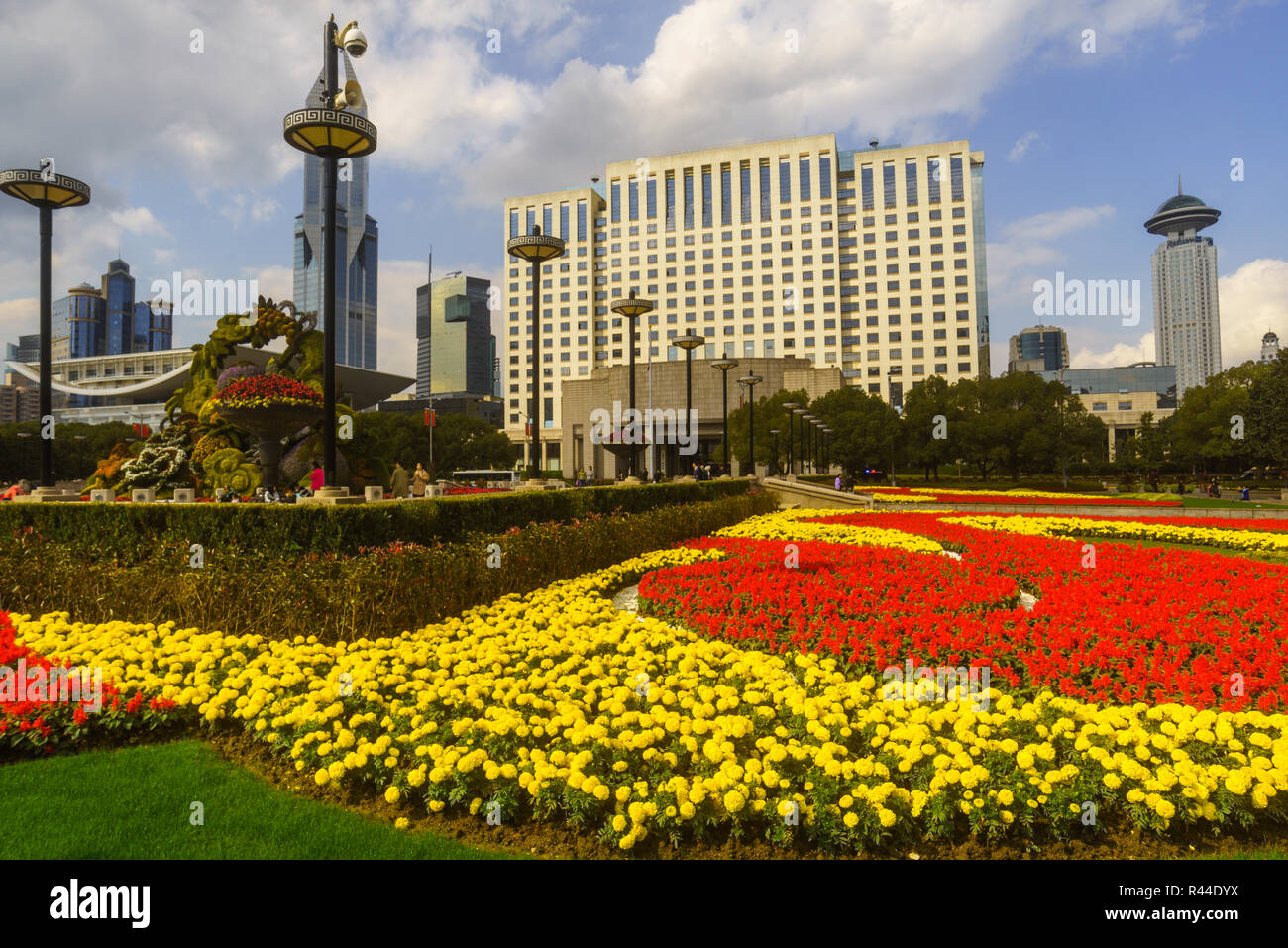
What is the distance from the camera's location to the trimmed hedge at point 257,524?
26.0ft

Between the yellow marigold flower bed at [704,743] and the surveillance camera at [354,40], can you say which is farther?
the surveillance camera at [354,40]

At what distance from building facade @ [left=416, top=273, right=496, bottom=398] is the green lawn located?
15709 centimetres

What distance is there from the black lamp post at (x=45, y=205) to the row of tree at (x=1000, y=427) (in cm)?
3722

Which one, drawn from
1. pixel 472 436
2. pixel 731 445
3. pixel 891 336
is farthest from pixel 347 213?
pixel 731 445

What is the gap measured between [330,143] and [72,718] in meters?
9.92

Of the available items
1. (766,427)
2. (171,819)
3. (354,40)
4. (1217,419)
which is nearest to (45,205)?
(354,40)

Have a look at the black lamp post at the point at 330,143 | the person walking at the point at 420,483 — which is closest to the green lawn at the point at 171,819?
the black lamp post at the point at 330,143

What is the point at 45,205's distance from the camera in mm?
17031

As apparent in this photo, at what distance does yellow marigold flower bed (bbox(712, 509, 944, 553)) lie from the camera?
43.5ft

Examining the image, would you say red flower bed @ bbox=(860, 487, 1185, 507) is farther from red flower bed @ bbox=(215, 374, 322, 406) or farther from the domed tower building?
the domed tower building

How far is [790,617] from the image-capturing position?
723cm

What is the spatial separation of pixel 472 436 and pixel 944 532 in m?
63.8

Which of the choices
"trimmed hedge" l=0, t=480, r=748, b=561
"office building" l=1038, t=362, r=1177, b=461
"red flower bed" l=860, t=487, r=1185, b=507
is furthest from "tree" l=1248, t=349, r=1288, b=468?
"office building" l=1038, t=362, r=1177, b=461

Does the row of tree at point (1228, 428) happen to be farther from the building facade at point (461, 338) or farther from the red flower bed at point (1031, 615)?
the building facade at point (461, 338)
